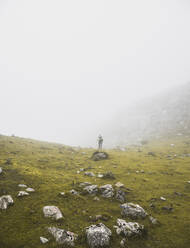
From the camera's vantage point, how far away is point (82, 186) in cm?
1794

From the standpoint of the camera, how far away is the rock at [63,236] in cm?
910

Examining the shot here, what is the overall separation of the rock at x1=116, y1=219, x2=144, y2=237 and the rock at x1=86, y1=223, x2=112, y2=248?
103 cm

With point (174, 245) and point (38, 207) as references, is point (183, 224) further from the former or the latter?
point (38, 207)

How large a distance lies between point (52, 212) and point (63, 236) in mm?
2791

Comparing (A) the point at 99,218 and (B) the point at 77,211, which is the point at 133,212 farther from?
(B) the point at 77,211

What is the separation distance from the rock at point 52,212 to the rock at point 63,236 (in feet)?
4.38

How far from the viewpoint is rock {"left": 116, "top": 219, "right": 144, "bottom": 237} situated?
1026 cm

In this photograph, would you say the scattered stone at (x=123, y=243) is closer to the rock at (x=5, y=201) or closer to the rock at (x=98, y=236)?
the rock at (x=98, y=236)

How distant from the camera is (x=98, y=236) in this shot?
9414 millimetres

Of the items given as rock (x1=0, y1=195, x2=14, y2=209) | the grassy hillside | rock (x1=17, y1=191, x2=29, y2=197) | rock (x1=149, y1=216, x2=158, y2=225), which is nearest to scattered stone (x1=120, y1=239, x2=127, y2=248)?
the grassy hillside

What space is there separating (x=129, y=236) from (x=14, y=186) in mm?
13098

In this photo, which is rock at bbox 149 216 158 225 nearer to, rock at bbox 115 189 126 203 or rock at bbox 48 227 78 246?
rock at bbox 115 189 126 203

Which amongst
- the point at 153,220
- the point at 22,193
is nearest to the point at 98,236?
the point at 153,220

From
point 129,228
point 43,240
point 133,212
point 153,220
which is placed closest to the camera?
point 43,240
